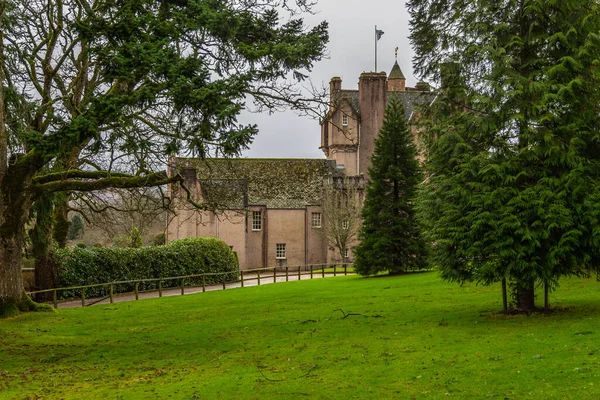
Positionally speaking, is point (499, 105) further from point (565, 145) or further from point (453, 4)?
point (453, 4)

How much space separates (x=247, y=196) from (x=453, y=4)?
46069 millimetres

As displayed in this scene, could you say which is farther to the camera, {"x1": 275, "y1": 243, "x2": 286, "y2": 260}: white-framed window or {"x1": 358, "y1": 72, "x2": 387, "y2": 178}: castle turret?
{"x1": 358, "y1": 72, "x2": 387, "y2": 178}: castle turret

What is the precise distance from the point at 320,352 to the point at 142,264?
26.3 meters

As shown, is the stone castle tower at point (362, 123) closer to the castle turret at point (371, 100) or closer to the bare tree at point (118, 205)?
the castle turret at point (371, 100)

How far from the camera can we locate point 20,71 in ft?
67.6

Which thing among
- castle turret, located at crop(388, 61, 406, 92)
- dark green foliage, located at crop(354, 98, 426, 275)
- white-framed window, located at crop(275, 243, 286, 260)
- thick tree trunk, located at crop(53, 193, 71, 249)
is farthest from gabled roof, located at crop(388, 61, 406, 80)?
thick tree trunk, located at crop(53, 193, 71, 249)

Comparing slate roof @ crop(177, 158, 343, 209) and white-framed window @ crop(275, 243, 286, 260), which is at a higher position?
slate roof @ crop(177, 158, 343, 209)

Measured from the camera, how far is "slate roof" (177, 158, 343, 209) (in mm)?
63156

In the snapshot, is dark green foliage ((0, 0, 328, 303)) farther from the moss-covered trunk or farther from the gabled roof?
the gabled roof

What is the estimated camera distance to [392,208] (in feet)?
125

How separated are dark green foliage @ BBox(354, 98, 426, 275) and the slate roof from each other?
2512cm

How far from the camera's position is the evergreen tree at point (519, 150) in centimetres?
1587

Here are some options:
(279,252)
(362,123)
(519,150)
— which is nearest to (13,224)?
(519,150)

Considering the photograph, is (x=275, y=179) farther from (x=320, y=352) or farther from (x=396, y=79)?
Answer: (x=320, y=352)
